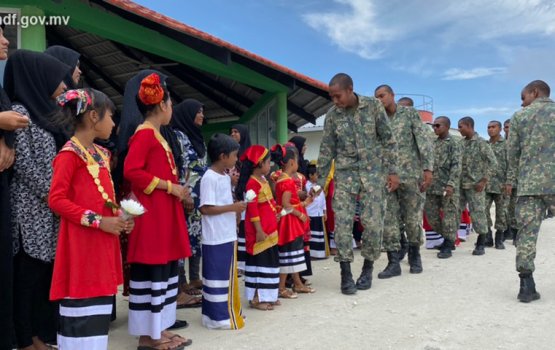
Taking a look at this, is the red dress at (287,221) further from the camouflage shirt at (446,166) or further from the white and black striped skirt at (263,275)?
the camouflage shirt at (446,166)

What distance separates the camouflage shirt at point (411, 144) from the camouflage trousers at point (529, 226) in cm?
141

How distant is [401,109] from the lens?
6.16m

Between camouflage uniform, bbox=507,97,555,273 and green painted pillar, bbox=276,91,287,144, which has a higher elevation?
green painted pillar, bbox=276,91,287,144

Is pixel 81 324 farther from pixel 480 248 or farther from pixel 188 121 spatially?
pixel 480 248

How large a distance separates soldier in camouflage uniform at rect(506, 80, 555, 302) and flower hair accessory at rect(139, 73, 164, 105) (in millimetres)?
3528

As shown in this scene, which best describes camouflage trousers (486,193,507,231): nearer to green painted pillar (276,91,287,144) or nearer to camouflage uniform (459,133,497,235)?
camouflage uniform (459,133,497,235)

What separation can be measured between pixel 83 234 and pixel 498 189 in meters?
7.63

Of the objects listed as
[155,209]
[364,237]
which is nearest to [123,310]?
[155,209]

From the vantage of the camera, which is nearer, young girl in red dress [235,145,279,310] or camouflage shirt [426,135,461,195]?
young girl in red dress [235,145,279,310]

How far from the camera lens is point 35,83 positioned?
120 inches

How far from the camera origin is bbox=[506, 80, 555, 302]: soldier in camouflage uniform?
14.6 feet

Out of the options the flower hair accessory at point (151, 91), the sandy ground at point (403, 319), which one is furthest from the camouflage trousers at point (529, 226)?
the flower hair accessory at point (151, 91)

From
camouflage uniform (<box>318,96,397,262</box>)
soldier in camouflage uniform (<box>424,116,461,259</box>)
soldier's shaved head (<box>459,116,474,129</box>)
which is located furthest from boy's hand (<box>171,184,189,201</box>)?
soldier's shaved head (<box>459,116,474,129</box>)

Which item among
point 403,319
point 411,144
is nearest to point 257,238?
point 403,319
